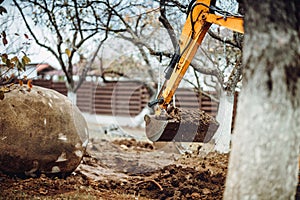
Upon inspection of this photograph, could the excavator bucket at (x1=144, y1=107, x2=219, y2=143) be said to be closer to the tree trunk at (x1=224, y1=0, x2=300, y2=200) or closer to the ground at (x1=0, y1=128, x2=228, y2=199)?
the ground at (x1=0, y1=128, x2=228, y2=199)

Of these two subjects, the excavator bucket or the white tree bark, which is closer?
the excavator bucket

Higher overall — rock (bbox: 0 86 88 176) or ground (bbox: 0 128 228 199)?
rock (bbox: 0 86 88 176)

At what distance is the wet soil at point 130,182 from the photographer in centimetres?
386

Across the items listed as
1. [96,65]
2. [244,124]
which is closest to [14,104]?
[244,124]

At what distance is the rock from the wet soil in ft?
0.53

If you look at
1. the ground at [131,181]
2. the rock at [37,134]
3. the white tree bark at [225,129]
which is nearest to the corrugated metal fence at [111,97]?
the white tree bark at [225,129]

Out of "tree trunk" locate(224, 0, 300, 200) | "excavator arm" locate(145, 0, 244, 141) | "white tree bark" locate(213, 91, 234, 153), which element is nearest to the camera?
"tree trunk" locate(224, 0, 300, 200)

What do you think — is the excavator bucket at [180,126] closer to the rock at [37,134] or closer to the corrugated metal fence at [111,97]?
the rock at [37,134]

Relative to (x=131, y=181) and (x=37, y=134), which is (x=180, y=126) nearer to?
(x=131, y=181)

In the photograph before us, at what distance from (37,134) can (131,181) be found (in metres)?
1.62

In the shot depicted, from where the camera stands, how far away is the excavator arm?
170 inches

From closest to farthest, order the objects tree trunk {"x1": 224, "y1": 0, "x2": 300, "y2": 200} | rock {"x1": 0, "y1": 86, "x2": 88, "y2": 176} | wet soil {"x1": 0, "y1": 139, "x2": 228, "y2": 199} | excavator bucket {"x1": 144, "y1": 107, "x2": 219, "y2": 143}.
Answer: tree trunk {"x1": 224, "y1": 0, "x2": 300, "y2": 200}
wet soil {"x1": 0, "y1": 139, "x2": 228, "y2": 199}
rock {"x1": 0, "y1": 86, "x2": 88, "y2": 176}
excavator bucket {"x1": 144, "y1": 107, "x2": 219, "y2": 143}

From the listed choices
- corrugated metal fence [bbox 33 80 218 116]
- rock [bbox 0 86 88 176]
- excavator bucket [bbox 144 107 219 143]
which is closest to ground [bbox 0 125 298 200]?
rock [bbox 0 86 88 176]

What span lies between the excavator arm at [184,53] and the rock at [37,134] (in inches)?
40.6
